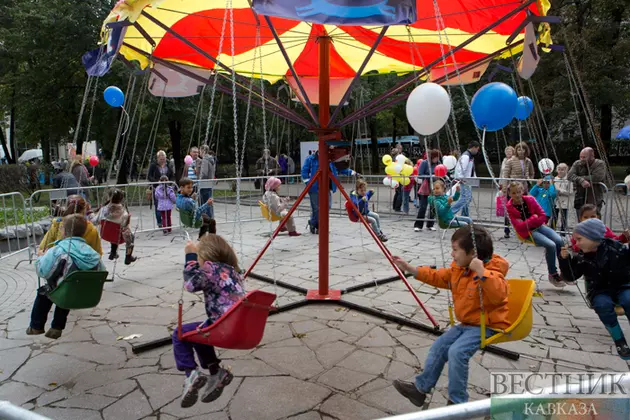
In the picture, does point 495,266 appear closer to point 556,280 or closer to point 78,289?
point 78,289

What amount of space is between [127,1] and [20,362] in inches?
119

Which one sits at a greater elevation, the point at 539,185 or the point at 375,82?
the point at 375,82

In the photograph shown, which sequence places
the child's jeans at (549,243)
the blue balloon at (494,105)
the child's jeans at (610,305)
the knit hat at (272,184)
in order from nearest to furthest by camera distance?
the child's jeans at (610,305) → the blue balloon at (494,105) → the child's jeans at (549,243) → the knit hat at (272,184)

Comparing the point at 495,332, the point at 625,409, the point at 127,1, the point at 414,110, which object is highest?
the point at 127,1

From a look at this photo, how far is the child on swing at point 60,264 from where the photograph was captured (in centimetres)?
395

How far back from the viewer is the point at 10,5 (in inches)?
880

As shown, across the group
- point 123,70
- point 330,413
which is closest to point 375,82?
point 123,70

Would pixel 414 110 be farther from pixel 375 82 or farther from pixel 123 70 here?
pixel 375 82

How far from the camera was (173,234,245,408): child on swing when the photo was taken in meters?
3.05

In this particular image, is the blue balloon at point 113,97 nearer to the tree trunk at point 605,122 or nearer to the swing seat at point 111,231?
the swing seat at point 111,231

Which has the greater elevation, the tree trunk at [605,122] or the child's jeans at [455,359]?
the tree trunk at [605,122]

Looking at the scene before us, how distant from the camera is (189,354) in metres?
3.11

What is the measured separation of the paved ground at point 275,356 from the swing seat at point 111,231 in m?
0.57

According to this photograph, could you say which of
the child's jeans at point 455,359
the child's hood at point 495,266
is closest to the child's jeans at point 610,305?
the child's hood at point 495,266
